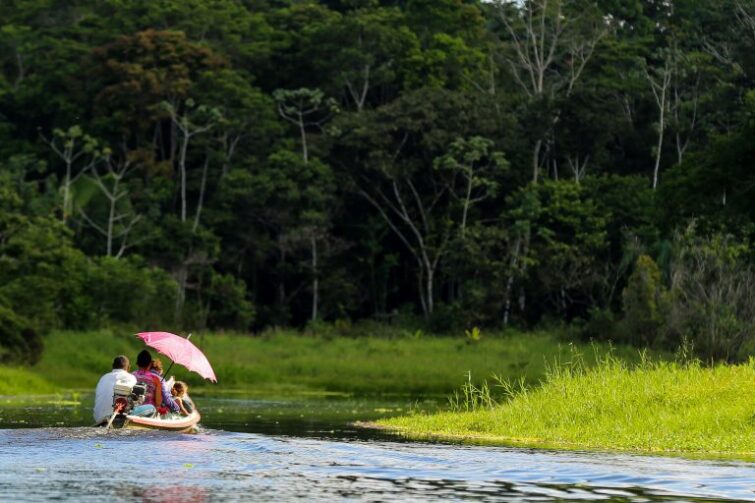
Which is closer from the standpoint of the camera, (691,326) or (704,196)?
(704,196)

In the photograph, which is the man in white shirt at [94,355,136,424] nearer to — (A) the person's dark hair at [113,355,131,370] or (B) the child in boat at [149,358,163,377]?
(A) the person's dark hair at [113,355,131,370]

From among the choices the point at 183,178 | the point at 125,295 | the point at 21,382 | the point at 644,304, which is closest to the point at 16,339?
the point at 21,382

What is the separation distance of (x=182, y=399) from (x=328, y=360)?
24.6 metres

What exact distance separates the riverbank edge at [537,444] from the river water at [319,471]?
0.64m

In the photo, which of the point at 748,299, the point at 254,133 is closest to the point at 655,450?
the point at 748,299

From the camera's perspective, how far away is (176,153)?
223ft

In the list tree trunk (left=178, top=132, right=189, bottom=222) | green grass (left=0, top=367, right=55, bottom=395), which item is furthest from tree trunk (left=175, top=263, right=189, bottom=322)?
green grass (left=0, top=367, right=55, bottom=395)

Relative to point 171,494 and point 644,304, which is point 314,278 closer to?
point 644,304

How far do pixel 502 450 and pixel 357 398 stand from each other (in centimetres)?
1932

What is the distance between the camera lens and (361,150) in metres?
64.2

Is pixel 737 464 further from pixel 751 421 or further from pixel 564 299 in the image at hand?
pixel 564 299

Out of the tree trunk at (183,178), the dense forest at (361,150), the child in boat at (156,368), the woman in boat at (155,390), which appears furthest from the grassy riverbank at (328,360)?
the woman in boat at (155,390)

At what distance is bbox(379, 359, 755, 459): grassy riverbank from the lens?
80.3ft

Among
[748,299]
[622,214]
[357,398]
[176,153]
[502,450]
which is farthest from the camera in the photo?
[176,153]
